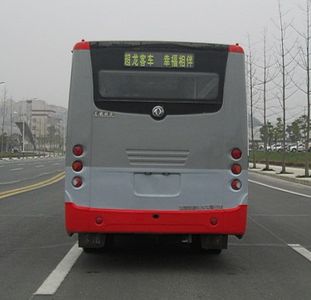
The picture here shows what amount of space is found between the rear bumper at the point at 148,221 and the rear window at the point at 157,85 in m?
1.48

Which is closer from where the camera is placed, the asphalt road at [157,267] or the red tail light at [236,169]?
the asphalt road at [157,267]

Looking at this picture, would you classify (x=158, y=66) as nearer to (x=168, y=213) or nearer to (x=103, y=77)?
(x=103, y=77)

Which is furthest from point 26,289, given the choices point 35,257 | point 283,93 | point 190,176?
point 283,93

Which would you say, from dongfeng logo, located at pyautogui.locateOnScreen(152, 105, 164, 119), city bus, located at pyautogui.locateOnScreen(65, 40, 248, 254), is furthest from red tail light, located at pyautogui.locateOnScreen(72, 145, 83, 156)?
dongfeng logo, located at pyautogui.locateOnScreen(152, 105, 164, 119)

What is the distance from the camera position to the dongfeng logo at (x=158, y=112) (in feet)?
24.0

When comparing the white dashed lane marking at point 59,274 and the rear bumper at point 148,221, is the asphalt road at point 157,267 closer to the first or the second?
the white dashed lane marking at point 59,274

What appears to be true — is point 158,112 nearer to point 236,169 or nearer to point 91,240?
point 236,169

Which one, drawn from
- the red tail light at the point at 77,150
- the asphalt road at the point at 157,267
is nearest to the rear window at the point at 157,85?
the red tail light at the point at 77,150

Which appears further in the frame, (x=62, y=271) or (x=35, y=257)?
(x=35, y=257)

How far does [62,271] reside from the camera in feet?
23.8

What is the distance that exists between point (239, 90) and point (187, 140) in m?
0.95

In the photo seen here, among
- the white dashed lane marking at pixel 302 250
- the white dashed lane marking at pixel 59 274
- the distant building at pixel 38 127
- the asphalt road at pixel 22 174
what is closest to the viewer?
the white dashed lane marking at pixel 59 274

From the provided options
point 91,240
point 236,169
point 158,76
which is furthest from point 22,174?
point 236,169

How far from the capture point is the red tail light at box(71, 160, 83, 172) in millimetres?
7289
